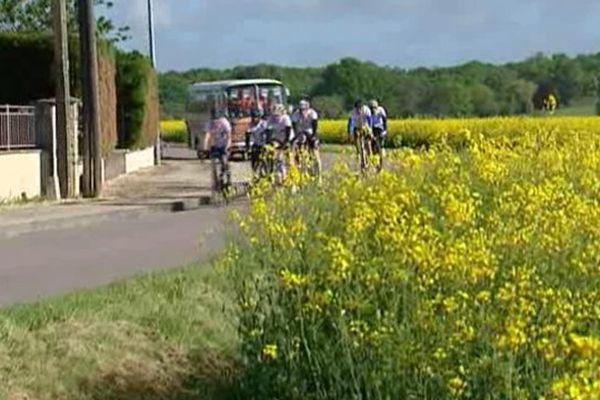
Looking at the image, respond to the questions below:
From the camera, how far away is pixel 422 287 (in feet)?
23.4

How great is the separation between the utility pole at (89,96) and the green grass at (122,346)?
1648cm

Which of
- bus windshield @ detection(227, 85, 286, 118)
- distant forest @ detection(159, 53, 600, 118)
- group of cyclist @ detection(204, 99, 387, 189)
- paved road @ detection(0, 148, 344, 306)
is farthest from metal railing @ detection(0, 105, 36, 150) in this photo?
bus windshield @ detection(227, 85, 286, 118)

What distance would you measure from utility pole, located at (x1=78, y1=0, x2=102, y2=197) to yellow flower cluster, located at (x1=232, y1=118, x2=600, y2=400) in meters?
18.5

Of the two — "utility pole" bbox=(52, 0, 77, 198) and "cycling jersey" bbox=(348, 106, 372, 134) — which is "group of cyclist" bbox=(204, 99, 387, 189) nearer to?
"cycling jersey" bbox=(348, 106, 372, 134)

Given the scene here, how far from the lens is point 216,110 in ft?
156


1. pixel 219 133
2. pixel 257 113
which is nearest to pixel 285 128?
pixel 219 133

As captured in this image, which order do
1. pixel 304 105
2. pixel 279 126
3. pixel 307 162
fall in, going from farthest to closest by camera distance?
1. pixel 304 105
2. pixel 279 126
3. pixel 307 162

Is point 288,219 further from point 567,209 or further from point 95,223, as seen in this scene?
point 95,223

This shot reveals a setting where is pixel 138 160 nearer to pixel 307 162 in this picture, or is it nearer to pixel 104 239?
pixel 104 239

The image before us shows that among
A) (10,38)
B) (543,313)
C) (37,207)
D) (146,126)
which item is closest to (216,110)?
(146,126)

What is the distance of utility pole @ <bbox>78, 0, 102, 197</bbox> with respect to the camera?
2730 cm

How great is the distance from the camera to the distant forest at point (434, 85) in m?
27.8

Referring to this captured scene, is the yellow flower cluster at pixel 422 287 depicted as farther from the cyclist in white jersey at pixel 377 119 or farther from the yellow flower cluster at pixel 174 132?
the yellow flower cluster at pixel 174 132

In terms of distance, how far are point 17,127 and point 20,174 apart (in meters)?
0.97
